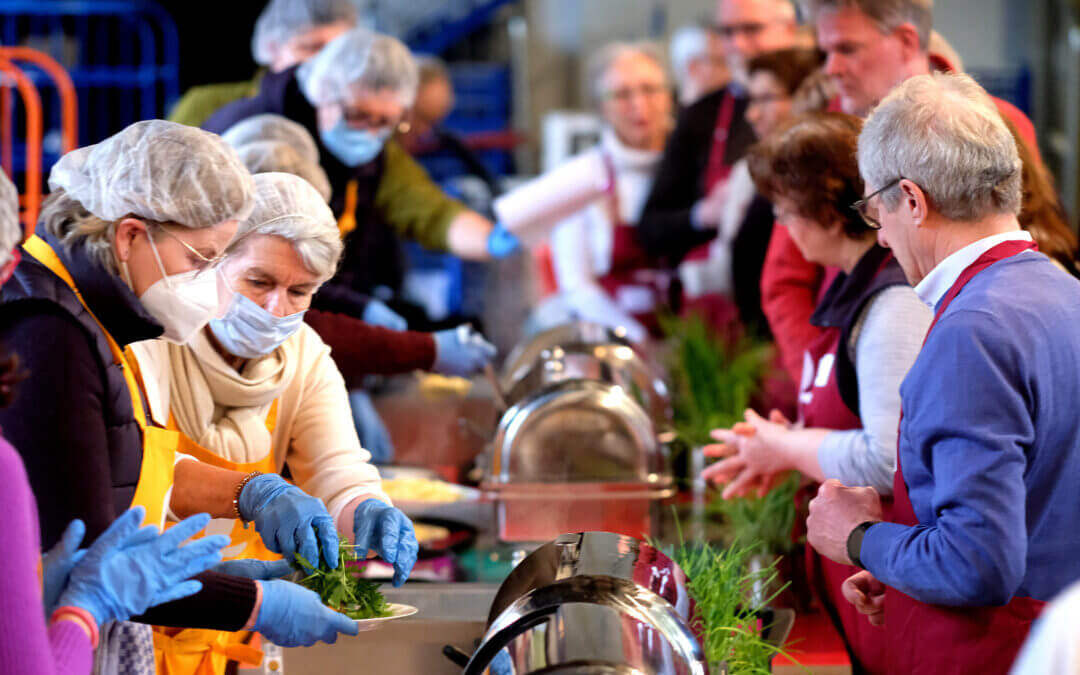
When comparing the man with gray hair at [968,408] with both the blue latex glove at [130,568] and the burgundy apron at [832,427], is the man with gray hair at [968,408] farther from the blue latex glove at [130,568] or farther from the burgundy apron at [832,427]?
the blue latex glove at [130,568]

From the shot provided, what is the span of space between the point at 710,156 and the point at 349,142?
5.08ft

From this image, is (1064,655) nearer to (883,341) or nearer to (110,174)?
(883,341)

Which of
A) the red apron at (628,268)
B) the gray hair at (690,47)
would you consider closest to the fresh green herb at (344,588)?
the red apron at (628,268)

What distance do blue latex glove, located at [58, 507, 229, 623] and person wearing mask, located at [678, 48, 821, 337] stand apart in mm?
2083

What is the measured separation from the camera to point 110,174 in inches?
51.2

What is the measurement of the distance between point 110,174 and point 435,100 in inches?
138

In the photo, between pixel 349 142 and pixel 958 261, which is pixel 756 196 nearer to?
pixel 349 142

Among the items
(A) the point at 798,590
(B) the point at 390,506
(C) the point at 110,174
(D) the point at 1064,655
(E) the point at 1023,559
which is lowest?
(A) the point at 798,590

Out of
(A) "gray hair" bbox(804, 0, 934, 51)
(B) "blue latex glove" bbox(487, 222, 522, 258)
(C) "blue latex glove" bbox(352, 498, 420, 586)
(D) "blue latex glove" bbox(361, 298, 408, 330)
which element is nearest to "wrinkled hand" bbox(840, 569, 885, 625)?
(C) "blue latex glove" bbox(352, 498, 420, 586)

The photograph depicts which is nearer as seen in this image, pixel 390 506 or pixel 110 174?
pixel 110 174

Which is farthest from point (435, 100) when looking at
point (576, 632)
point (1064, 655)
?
point (1064, 655)

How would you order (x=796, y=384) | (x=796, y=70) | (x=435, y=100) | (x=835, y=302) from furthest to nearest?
(x=435, y=100)
(x=796, y=70)
(x=796, y=384)
(x=835, y=302)

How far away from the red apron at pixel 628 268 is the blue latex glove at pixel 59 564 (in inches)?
115

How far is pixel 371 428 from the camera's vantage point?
2264 millimetres
